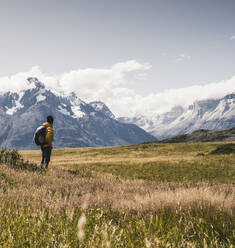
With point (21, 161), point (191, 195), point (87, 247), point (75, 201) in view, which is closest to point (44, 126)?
point (21, 161)

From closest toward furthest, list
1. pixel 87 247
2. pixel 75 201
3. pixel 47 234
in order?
pixel 87 247 < pixel 47 234 < pixel 75 201

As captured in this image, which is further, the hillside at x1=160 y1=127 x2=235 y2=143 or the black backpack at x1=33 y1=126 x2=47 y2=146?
the hillside at x1=160 y1=127 x2=235 y2=143

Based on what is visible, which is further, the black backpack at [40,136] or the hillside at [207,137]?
the hillside at [207,137]

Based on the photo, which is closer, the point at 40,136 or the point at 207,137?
the point at 40,136

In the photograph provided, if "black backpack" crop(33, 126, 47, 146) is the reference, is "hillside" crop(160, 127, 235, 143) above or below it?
below

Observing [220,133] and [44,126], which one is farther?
[220,133]

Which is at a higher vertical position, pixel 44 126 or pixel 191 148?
pixel 44 126

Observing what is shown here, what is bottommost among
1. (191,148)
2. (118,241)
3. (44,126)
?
(191,148)

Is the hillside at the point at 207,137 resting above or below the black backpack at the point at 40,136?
below

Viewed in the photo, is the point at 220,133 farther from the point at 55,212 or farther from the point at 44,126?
the point at 55,212

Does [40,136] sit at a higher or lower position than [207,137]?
higher

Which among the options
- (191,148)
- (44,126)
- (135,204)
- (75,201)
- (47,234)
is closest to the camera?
(47,234)

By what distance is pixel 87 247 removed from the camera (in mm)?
2699

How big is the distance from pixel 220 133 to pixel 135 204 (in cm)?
9791
